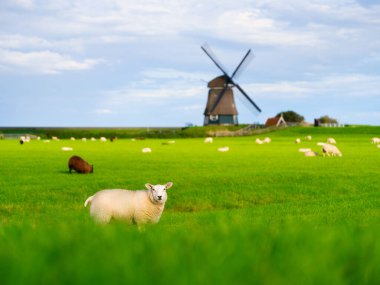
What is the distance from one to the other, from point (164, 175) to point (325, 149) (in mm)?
18297

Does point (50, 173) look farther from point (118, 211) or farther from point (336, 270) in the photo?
point (336, 270)

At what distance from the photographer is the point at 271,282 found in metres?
2.26

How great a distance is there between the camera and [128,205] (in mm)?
10781

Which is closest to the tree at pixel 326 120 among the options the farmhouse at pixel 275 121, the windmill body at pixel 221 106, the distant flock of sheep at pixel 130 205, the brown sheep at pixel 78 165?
the farmhouse at pixel 275 121

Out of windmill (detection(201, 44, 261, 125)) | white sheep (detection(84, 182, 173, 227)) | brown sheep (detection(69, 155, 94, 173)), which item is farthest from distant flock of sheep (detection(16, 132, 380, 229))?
windmill (detection(201, 44, 261, 125))

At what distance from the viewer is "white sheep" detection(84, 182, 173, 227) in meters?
10.7

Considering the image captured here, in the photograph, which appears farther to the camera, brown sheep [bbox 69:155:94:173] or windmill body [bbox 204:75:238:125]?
windmill body [bbox 204:75:238:125]

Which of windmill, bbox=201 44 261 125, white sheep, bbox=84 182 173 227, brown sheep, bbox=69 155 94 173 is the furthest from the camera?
windmill, bbox=201 44 261 125

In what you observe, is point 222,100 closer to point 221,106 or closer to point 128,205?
point 221,106

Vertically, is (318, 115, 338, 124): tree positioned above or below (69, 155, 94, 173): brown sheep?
above

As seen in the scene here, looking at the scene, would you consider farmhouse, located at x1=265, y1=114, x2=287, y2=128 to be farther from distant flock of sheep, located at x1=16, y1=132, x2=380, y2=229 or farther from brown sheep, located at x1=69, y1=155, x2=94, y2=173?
distant flock of sheep, located at x1=16, y1=132, x2=380, y2=229

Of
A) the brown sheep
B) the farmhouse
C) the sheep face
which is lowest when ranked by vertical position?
the brown sheep

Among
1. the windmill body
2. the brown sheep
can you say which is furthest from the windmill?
the brown sheep

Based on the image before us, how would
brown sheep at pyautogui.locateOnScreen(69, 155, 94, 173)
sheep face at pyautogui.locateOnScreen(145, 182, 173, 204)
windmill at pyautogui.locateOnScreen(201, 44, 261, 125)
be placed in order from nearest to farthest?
sheep face at pyautogui.locateOnScreen(145, 182, 173, 204), brown sheep at pyautogui.locateOnScreen(69, 155, 94, 173), windmill at pyautogui.locateOnScreen(201, 44, 261, 125)
